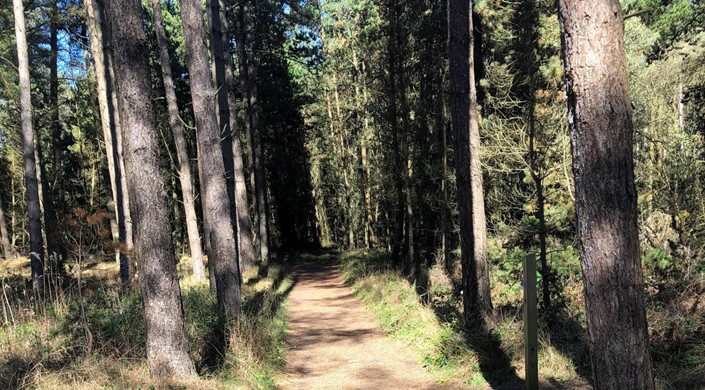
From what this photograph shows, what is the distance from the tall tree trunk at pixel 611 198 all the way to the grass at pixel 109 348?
13.1ft

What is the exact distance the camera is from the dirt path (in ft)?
22.2

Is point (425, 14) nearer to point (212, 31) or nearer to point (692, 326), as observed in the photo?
point (212, 31)

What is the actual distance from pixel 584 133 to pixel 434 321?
19.3 ft

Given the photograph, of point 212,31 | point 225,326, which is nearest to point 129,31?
point 225,326

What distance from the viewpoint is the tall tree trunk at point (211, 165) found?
29.7 feet

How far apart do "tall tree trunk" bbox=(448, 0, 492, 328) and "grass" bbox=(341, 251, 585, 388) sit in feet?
2.07

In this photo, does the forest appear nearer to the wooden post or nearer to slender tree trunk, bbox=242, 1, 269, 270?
the wooden post

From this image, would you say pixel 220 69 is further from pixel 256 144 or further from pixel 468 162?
pixel 256 144

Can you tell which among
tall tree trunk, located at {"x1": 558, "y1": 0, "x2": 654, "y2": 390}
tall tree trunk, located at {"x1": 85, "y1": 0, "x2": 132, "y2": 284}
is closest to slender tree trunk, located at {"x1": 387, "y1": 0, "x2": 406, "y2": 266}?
tall tree trunk, located at {"x1": 85, "y1": 0, "x2": 132, "y2": 284}

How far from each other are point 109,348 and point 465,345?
183 inches

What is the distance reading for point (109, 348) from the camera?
5.95 meters

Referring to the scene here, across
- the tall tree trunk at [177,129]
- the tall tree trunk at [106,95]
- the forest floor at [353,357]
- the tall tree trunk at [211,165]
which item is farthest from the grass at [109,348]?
the tall tree trunk at [106,95]

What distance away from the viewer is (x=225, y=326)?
701cm

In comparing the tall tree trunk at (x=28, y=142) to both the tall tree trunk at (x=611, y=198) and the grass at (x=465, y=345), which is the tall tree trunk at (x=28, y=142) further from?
the tall tree trunk at (x=611, y=198)
